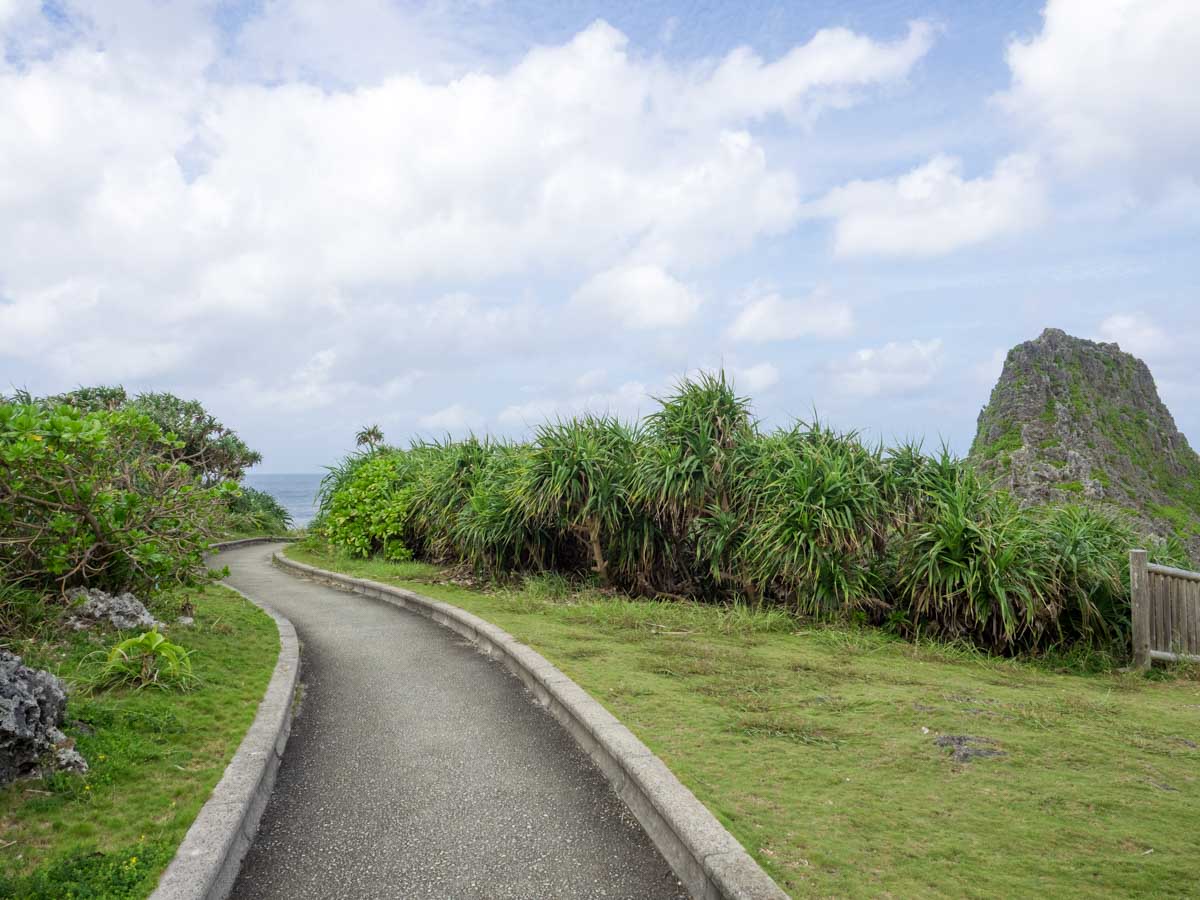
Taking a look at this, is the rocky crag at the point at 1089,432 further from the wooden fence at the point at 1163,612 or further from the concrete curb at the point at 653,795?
the concrete curb at the point at 653,795

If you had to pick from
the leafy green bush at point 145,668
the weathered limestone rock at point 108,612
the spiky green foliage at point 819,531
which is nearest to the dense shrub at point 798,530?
the spiky green foliage at point 819,531

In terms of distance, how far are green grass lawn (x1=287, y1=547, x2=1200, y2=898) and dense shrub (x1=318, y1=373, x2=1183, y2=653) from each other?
709mm

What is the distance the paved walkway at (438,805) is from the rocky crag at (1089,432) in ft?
67.1

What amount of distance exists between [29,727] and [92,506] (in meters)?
2.91

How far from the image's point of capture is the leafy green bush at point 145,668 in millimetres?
4965

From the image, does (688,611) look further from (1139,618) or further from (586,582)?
(1139,618)

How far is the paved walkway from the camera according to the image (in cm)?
306

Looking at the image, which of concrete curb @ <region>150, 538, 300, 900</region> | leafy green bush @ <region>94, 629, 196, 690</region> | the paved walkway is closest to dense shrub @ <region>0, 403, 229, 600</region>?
leafy green bush @ <region>94, 629, 196, 690</region>

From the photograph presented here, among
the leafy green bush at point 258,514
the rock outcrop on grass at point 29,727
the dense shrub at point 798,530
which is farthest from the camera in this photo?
the leafy green bush at point 258,514

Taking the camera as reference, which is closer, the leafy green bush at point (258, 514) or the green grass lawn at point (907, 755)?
the green grass lawn at point (907, 755)

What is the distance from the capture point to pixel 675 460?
9.20 metres

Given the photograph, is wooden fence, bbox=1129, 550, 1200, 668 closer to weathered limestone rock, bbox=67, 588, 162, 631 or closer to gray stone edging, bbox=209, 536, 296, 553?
weathered limestone rock, bbox=67, 588, 162, 631

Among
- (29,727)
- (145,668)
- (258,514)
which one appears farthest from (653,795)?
(258,514)

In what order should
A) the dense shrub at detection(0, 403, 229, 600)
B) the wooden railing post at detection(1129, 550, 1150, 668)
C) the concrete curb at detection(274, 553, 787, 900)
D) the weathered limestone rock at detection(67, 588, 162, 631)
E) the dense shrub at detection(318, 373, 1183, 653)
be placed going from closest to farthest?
1. the concrete curb at detection(274, 553, 787, 900)
2. the dense shrub at detection(0, 403, 229, 600)
3. the weathered limestone rock at detection(67, 588, 162, 631)
4. the wooden railing post at detection(1129, 550, 1150, 668)
5. the dense shrub at detection(318, 373, 1183, 653)
